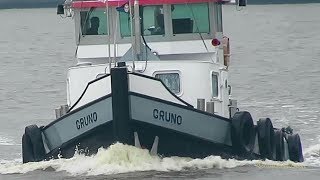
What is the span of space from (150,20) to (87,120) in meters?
2.62

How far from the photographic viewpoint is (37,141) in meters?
24.0

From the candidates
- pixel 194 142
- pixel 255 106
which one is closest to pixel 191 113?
pixel 194 142

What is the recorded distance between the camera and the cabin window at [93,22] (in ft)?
79.8

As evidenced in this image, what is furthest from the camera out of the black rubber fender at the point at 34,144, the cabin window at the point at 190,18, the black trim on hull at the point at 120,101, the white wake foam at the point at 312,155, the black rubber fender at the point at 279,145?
the white wake foam at the point at 312,155

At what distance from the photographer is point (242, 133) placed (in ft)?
77.2

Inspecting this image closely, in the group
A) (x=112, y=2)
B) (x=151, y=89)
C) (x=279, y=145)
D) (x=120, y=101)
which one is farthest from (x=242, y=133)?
(x=112, y=2)

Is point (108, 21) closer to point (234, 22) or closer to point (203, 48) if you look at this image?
point (203, 48)

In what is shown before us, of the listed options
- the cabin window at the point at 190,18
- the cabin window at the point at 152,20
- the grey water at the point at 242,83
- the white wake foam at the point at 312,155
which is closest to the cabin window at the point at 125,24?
the cabin window at the point at 152,20

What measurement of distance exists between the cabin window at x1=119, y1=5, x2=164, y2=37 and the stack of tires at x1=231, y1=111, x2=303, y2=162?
2099 mm

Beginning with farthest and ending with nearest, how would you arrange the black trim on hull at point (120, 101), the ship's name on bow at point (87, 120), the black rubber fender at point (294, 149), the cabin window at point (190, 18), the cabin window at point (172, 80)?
the black rubber fender at point (294, 149) → the cabin window at point (190, 18) → the cabin window at point (172, 80) → the ship's name on bow at point (87, 120) → the black trim on hull at point (120, 101)

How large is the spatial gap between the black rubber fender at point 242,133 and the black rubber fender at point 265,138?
0.63m

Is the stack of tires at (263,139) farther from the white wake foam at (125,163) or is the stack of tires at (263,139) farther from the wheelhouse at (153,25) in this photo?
the wheelhouse at (153,25)

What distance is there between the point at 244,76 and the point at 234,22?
53.6m

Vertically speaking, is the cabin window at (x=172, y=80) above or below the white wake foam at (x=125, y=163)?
above
